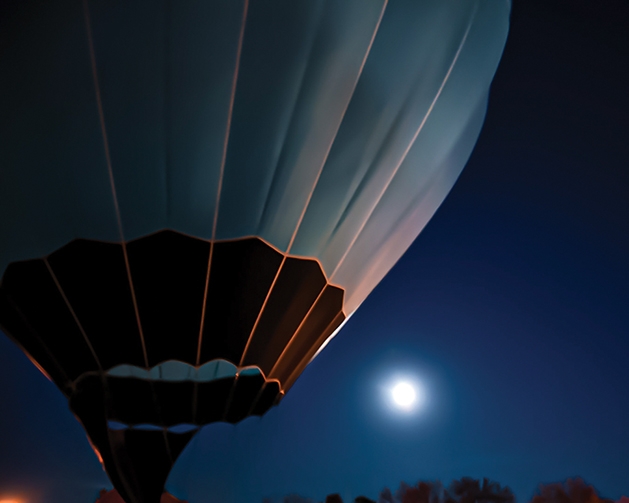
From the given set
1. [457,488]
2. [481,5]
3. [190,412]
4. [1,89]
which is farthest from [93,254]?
[457,488]

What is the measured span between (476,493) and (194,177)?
347 cm

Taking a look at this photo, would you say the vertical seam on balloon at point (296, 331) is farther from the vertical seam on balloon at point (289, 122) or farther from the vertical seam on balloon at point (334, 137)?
the vertical seam on balloon at point (289, 122)

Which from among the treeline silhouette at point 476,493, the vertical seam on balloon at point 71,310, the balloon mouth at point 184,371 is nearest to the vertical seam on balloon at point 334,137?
the balloon mouth at point 184,371

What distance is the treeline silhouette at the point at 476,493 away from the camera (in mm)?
3232

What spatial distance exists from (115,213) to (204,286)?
289 mm

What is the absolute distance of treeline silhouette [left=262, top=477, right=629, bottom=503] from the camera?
3232 millimetres

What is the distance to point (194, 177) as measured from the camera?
1.06 meters

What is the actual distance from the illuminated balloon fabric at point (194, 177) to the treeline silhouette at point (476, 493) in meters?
2.65

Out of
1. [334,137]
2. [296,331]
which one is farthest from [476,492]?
[334,137]

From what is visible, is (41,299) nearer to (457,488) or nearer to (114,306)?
(114,306)

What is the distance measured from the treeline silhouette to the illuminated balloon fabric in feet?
8.71

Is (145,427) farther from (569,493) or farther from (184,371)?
(569,493)

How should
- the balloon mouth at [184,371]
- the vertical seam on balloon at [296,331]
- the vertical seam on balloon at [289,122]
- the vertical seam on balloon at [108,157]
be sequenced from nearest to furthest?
the vertical seam on balloon at [108,157], the vertical seam on balloon at [289,122], the balloon mouth at [184,371], the vertical seam on balloon at [296,331]

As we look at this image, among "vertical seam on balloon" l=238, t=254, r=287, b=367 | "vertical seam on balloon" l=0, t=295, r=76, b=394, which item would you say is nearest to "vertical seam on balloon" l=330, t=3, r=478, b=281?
"vertical seam on balloon" l=238, t=254, r=287, b=367
